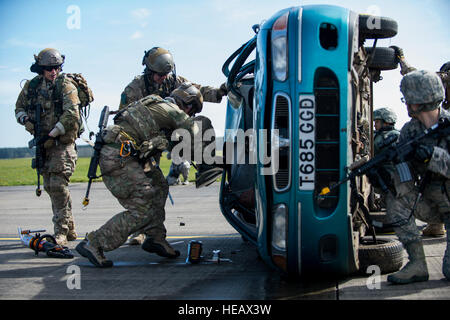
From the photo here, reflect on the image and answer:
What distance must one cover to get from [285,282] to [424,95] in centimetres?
208

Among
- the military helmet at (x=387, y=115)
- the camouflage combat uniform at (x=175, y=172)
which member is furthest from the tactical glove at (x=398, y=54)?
the camouflage combat uniform at (x=175, y=172)

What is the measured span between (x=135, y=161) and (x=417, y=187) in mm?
3064

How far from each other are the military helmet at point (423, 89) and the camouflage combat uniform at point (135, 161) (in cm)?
235

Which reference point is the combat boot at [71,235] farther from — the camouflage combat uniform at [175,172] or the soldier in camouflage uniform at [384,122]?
the camouflage combat uniform at [175,172]

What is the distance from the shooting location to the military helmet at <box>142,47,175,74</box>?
7156mm

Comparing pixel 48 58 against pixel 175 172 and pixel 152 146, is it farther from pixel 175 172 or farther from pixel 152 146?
pixel 175 172

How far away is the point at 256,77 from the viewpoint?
15.4 feet

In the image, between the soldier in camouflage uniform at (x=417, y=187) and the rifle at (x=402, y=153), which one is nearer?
the rifle at (x=402, y=153)

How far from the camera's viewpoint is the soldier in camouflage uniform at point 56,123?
740 centimetres

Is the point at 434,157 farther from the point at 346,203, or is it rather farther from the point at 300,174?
the point at 300,174

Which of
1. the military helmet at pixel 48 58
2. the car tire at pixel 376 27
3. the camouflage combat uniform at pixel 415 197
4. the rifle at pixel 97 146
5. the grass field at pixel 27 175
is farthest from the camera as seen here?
the grass field at pixel 27 175

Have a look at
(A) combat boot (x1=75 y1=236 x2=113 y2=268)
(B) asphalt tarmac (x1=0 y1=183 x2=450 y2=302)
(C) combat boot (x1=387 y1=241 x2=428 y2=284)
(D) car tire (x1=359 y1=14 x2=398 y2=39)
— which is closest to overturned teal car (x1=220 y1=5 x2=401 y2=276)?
(B) asphalt tarmac (x1=0 y1=183 x2=450 y2=302)
